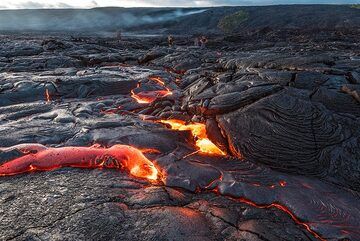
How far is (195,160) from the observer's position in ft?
14.8

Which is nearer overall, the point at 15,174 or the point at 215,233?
the point at 215,233

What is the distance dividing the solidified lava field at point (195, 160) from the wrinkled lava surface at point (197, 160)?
0.02 metres

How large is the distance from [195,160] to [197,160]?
30mm

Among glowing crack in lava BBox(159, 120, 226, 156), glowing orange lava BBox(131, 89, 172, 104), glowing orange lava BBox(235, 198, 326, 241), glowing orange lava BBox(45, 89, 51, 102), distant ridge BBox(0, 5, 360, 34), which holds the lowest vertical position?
glowing orange lava BBox(235, 198, 326, 241)

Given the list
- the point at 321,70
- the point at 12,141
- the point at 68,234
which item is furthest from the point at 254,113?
the point at 12,141

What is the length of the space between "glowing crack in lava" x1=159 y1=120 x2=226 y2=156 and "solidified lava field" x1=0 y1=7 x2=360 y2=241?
2 cm

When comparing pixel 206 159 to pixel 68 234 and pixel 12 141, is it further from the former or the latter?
pixel 12 141

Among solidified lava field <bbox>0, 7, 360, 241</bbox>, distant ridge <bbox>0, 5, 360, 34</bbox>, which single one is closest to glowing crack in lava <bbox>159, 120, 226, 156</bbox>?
solidified lava field <bbox>0, 7, 360, 241</bbox>

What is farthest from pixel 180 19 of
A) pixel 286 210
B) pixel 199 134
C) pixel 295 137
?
pixel 286 210

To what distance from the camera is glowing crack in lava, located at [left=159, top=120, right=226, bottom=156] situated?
4988 millimetres

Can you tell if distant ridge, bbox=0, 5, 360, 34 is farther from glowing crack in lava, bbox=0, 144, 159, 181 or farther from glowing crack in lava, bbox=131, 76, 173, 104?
glowing crack in lava, bbox=0, 144, 159, 181

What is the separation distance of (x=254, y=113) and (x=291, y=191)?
1573 millimetres

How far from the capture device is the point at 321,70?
6098 millimetres

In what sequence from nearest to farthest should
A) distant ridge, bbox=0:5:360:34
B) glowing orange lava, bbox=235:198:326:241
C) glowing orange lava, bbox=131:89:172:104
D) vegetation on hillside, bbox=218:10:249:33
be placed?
glowing orange lava, bbox=235:198:326:241 < glowing orange lava, bbox=131:89:172:104 < distant ridge, bbox=0:5:360:34 < vegetation on hillside, bbox=218:10:249:33
